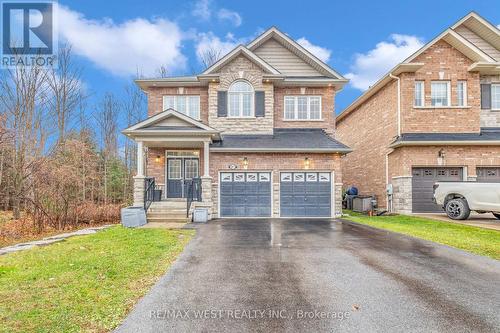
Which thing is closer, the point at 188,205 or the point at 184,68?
the point at 188,205

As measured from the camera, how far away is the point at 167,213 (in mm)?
12930

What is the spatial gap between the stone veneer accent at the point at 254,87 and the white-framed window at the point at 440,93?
26.8 ft

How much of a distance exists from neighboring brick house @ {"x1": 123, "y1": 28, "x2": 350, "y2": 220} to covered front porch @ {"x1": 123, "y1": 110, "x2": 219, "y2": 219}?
46 millimetres

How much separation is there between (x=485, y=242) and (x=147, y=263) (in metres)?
8.54

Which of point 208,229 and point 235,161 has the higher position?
point 235,161

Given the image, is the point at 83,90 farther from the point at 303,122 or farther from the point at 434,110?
the point at 434,110

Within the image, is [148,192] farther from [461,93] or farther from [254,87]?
[461,93]

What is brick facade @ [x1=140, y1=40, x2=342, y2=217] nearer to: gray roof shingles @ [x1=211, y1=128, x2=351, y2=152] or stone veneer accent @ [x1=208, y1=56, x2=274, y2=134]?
stone veneer accent @ [x1=208, y1=56, x2=274, y2=134]

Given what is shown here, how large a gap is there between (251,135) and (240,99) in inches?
77.1

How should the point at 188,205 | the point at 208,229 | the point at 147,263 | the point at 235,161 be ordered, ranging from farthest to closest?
1. the point at 235,161
2. the point at 188,205
3. the point at 208,229
4. the point at 147,263

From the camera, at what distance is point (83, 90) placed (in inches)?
843

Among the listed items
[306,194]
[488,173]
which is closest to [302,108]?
[306,194]

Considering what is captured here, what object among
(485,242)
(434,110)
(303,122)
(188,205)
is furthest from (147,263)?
(434,110)

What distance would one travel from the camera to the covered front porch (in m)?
13.3
